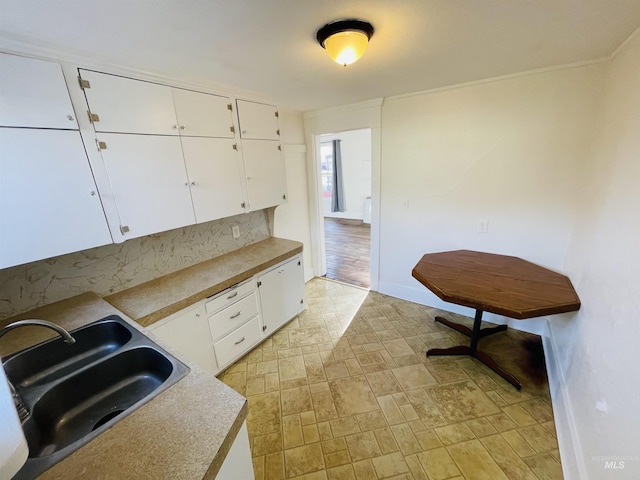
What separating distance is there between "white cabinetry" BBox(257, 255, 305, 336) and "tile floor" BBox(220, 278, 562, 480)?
0.60 ft

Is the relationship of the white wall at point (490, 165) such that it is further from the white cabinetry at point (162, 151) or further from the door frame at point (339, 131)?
the white cabinetry at point (162, 151)

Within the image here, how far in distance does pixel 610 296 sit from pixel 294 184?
2.81 m

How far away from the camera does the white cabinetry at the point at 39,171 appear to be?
1183 mm

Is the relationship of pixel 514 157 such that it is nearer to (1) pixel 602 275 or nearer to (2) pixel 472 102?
(2) pixel 472 102

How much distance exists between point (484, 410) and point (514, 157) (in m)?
2.00

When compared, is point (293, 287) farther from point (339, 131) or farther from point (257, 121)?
point (339, 131)

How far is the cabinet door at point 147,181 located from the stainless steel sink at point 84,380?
0.67 m

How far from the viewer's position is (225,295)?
2.00 metres

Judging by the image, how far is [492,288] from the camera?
6.21 ft

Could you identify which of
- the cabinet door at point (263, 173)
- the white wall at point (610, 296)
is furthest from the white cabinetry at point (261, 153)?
the white wall at point (610, 296)

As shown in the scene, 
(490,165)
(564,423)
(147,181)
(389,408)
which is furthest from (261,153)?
(564,423)

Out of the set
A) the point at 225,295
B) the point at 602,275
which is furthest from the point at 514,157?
the point at 225,295

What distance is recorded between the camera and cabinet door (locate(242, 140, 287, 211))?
2309 millimetres

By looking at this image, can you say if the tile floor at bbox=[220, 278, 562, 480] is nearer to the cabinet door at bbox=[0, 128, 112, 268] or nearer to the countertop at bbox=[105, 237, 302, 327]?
the countertop at bbox=[105, 237, 302, 327]
